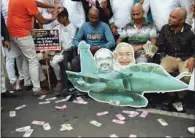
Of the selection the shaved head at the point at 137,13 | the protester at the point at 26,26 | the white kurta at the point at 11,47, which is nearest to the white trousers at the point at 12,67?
the white kurta at the point at 11,47

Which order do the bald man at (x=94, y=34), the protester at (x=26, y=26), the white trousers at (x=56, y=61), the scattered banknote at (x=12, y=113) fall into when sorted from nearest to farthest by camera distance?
the scattered banknote at (x=12, y=113) < the protester at (x=26, y=26) < the bald man at (x=94, y=34) < the white trousers at (x=56, y=61)

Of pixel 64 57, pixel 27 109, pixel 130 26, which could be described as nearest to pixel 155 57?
pixel 130 26

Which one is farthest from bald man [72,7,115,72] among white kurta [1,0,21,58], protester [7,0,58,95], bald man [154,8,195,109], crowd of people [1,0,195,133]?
white kurta [1,0,21,58]

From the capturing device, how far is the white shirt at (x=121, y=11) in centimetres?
470

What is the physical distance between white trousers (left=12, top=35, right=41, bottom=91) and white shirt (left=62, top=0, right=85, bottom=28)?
0.80 meters

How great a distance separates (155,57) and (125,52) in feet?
1.41

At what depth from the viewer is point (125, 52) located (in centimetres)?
434

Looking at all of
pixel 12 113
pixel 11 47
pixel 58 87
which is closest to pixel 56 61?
pixel 58 87

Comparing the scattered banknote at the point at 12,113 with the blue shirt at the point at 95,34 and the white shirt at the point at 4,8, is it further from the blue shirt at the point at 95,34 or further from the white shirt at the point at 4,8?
the white shirt at the point at 4,8

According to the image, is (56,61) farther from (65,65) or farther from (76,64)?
(76,64)

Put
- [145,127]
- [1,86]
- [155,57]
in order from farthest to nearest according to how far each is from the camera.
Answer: [1,86]
[155,57]
[145,127]

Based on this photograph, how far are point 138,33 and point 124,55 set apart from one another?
0.43 meters

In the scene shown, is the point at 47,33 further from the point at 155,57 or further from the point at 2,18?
the point at 155,57

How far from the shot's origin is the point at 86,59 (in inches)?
179
